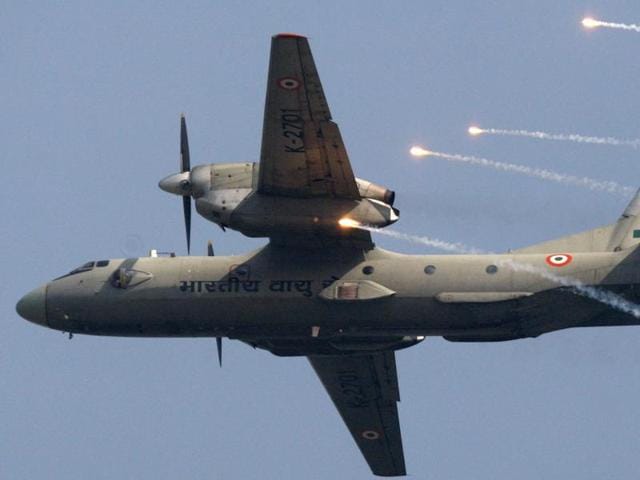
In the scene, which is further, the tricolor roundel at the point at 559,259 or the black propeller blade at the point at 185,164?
the black propeller blade at the point at 185,164

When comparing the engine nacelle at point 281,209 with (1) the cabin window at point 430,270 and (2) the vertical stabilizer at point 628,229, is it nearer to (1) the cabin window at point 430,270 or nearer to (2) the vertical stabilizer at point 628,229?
(1) the cabin window at point 430,270

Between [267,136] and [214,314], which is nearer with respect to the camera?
[267,136]

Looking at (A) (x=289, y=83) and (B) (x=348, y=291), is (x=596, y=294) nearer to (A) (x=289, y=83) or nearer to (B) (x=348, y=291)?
(B) (x=348, y=291)

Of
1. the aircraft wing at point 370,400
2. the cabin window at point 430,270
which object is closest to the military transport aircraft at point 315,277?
the cabin window at point 430,270

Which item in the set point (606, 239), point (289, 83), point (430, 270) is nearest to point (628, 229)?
point (606, 239)

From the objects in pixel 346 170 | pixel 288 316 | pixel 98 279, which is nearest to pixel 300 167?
pixel 346 170

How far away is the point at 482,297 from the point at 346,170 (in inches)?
202

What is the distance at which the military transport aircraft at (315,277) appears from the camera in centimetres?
4638

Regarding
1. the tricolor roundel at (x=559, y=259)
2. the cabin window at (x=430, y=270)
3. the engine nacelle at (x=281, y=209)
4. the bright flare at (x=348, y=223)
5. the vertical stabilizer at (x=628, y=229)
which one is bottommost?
the cabin window at (x=430, y=270)

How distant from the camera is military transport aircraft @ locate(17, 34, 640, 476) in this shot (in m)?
46.4

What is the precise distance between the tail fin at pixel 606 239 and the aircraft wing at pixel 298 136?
5785 millimetres

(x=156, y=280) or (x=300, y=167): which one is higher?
(x=300, y=167)

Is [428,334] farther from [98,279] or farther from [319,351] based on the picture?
[98,279]

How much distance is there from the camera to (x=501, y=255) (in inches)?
1895
